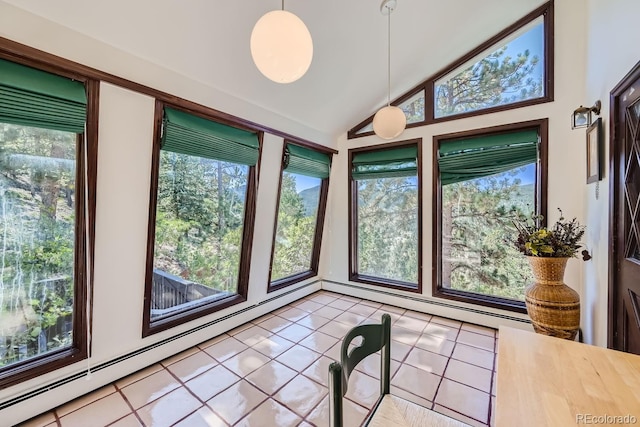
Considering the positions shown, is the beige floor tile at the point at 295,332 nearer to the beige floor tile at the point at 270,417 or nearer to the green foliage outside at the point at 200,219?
the green foliage outside at the point at 200,219

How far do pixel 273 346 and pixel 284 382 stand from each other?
0.54 m

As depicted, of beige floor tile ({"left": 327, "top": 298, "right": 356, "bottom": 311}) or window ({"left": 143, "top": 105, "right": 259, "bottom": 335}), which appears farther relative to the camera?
beige floor tile ({"left": 327, "top": 298, "right": 356, "bottom": 311})

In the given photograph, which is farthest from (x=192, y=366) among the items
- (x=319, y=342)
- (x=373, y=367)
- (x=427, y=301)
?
(x=427, y=301)

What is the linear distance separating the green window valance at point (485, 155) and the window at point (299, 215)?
5.18 ft

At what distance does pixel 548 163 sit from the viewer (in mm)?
2602

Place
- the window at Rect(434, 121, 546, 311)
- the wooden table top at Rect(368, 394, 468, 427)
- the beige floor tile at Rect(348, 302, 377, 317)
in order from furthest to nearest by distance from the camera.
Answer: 1. the beige floor tile at Rect(348, 302, 377, 317)
2. the window at Rect(434, 121, 546, 311)
3. the wooden table top at Rect(368, 394, 468, 427)

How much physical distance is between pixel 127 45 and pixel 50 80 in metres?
0.50

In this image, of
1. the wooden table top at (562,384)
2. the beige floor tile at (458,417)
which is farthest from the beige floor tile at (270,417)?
the wooden table top at (562,384)

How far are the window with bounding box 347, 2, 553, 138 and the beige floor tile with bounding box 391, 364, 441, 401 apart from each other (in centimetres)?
268

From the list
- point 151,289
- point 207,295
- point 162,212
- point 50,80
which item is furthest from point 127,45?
point 207,295

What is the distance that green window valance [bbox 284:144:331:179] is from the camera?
3.19 metres

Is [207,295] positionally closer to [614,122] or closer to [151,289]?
[151,289]

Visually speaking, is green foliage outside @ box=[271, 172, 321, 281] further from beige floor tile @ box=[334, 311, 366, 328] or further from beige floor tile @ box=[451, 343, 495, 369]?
beige floor tile @ box=[451, 343, 495, 369]

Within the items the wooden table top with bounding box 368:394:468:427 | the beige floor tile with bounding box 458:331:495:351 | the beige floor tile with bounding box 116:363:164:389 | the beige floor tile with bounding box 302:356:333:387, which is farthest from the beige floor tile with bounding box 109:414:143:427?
the beige floor tile with bounding box 458:331:495:351
